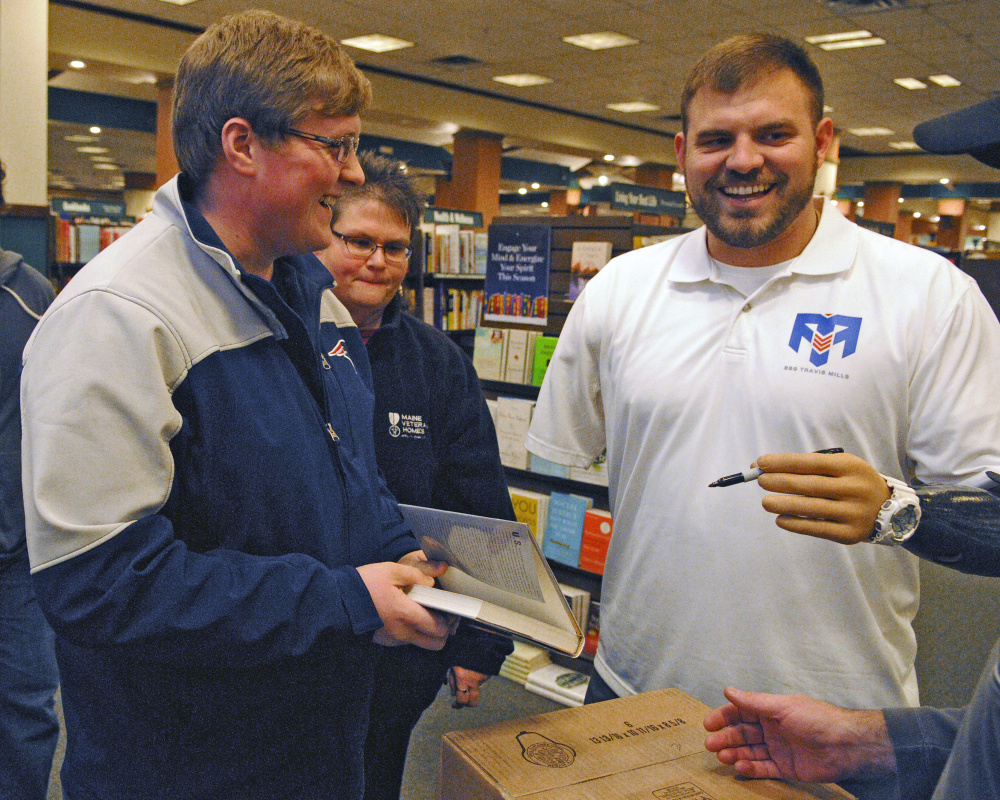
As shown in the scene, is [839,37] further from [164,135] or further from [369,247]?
[369,247]

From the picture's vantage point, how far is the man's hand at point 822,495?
1.06 metres

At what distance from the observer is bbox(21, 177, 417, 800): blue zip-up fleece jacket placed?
986 millimetres

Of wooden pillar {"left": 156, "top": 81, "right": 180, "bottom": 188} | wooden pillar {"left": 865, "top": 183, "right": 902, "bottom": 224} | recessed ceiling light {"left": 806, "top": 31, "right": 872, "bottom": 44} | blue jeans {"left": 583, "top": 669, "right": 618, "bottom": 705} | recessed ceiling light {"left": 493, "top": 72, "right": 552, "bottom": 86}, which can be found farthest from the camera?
wooden pillar {"left": 865, "top": 183, "right": 902, "bottom": 224}

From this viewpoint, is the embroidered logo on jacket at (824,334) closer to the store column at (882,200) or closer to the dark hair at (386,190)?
the dark hair at (386,190)

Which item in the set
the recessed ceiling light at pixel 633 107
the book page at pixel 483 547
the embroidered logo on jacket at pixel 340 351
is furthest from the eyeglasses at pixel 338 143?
the recessed ceiling light at pixel 633 107

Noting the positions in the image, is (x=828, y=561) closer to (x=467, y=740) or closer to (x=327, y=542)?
(x=467, y=740)

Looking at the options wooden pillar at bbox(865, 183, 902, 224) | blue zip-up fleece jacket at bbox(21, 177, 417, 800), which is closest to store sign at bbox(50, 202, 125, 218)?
blue zip-up fleece jacket at bbox(21, 177, 417, 800)

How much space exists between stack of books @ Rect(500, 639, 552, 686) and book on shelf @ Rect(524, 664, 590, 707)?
31mm

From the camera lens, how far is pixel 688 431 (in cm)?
155

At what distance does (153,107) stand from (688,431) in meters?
13.7

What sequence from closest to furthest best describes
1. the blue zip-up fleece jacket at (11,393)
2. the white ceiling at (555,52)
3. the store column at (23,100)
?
the blue zip-up fleece jacket at (11,393) → the store column at (23,100) → the white ceiling at (555,52)

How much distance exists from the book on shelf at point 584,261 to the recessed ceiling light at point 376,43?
22.9ft

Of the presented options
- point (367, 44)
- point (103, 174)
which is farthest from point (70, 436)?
point (103, 174)

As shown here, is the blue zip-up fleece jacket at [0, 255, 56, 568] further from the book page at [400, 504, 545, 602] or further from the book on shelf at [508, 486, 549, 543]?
the book on shelf at [508, 486, 549, 543]
